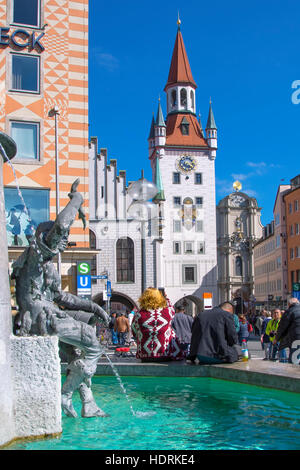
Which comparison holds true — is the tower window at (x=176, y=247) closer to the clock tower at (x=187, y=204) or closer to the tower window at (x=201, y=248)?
the clock tower at (x=187, y=204)

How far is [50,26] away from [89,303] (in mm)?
22336

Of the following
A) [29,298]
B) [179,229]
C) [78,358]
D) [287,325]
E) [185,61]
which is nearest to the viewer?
[29,298]

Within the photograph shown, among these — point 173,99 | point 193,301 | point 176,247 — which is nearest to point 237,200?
point 173,99

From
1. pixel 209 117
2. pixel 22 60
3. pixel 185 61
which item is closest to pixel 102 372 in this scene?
pixel 22 60

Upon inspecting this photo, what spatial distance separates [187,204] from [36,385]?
65.7m

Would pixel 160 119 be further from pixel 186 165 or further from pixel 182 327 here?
pixel 182 327

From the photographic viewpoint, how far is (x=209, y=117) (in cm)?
7600

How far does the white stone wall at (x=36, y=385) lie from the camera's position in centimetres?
432

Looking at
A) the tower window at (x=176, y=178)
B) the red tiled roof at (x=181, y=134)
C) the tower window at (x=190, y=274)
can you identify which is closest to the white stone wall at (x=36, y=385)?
the tower window at (x=190, y=274)

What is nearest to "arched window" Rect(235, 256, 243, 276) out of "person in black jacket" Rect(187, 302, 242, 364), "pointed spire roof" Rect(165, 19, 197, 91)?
"pointed spire roof" Rect(165, 19, 197, 91)

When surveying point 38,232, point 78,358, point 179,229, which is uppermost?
point 179,229

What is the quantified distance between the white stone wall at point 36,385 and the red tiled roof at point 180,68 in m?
79.0

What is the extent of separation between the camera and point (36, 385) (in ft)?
14.4

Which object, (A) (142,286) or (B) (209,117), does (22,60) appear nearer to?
(A) (142,286)
